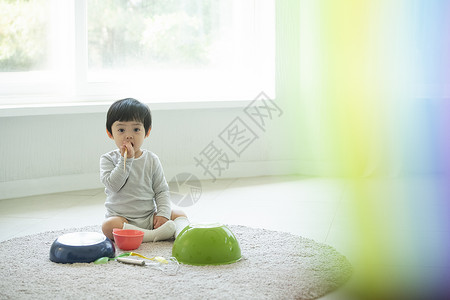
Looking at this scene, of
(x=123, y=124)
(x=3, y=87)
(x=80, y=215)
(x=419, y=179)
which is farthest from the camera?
(x=419, y=179)

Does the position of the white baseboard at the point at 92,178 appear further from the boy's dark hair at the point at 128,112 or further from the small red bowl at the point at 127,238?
the small red bowl at the point at 127,238

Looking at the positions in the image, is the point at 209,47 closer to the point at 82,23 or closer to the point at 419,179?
the point at 82,23

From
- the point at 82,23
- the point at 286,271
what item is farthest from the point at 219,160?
the point at 286,271

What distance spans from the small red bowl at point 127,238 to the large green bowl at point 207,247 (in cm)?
18

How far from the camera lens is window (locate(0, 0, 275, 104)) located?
3045 millimetres

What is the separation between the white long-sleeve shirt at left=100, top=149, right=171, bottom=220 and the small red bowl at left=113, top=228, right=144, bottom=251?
0.38 ft

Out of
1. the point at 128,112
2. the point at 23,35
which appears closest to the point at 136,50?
the point at 23,35

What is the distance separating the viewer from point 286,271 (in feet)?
5.83

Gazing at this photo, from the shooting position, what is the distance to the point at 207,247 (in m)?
1.85

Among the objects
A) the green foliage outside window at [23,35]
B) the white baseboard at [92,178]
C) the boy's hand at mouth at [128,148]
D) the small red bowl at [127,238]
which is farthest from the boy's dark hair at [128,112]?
the green foliage outside window at [23,35]

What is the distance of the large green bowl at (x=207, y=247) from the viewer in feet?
6.06

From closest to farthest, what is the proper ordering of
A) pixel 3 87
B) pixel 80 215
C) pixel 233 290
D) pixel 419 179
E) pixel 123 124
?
pixel 233 290
pixel 123 124
pixel 80 215
pixel 3 87
pixel 419 179

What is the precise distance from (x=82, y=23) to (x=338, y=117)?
4.56 ft

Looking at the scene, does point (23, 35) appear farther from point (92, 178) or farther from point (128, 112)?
point (128, 112)
